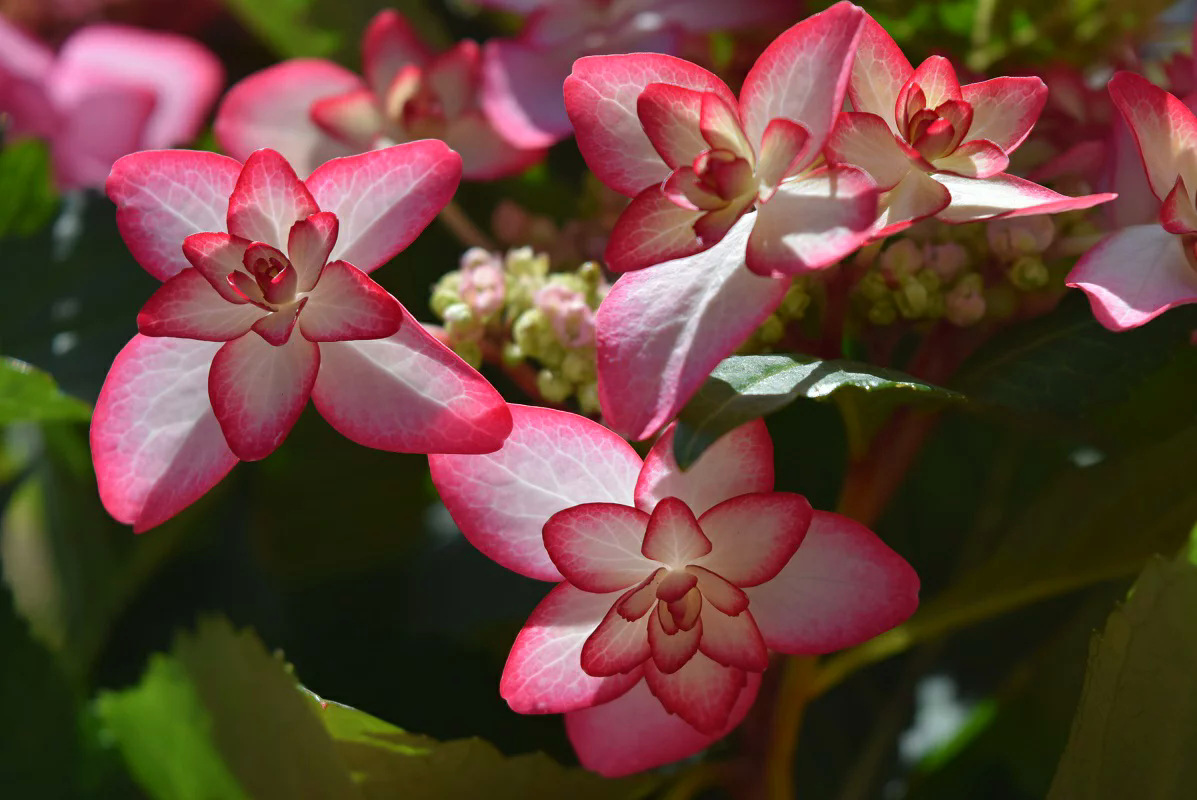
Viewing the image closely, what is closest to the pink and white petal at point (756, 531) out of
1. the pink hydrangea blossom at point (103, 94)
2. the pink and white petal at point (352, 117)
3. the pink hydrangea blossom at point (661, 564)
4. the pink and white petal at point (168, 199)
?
the pink hydrangea blossom at point (661, 564)

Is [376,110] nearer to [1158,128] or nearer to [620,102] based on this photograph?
[620,102]

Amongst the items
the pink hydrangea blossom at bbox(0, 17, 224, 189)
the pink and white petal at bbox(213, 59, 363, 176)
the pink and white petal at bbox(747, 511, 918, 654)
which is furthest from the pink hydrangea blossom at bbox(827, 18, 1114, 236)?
the pink hydrangea blossom at bbox(0, 17, 224, 189)

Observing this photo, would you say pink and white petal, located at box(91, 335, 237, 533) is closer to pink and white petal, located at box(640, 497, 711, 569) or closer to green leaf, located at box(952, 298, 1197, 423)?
Answer: pink and white petal, located at box(640, 497, 711, 569)

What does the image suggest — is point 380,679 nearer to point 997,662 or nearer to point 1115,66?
point 997,662

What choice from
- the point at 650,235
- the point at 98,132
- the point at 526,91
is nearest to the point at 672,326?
the point at 650,235

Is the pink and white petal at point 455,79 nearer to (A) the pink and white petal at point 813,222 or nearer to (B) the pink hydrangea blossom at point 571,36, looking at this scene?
(B) the pink hydrangea blossom at point 571,36
